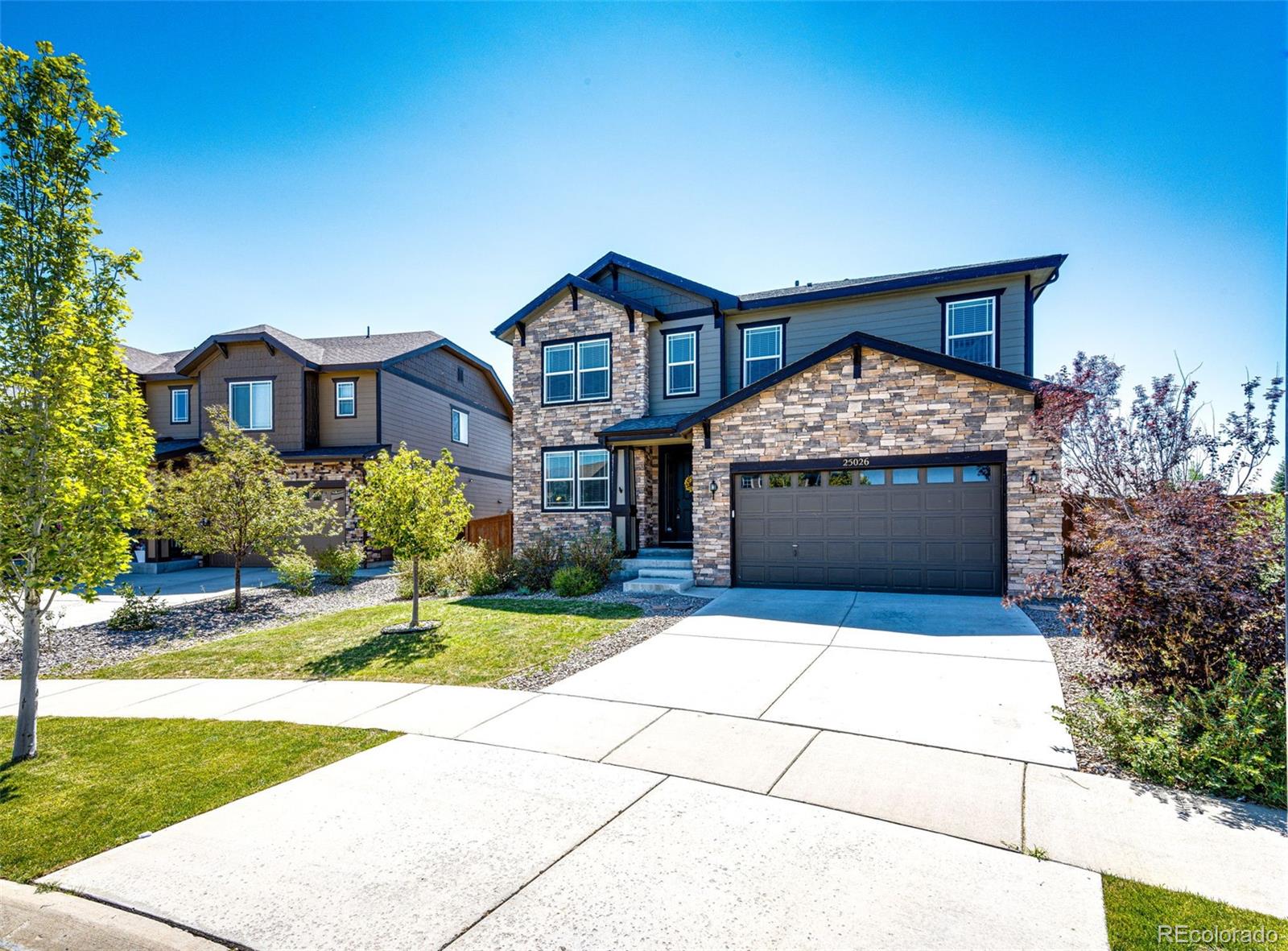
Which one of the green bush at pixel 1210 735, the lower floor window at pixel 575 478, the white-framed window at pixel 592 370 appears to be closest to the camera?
the green bush at pixel 1210 735

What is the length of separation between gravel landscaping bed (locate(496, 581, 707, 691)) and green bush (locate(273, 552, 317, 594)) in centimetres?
464

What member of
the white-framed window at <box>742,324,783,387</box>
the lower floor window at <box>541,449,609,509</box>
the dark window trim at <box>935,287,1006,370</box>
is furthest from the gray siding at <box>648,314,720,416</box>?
the dark window trim at <box>935,287,1006,370</box>

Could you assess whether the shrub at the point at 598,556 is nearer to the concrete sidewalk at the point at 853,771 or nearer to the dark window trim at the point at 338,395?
the concrete sidewalk at the point at 853,771

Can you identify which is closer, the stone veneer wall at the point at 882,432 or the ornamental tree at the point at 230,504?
the stone veneer wall at the point at 882,432

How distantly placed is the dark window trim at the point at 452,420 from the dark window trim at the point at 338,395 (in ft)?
12.6

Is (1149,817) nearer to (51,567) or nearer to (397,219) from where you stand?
(51,567)

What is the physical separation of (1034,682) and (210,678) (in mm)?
9419

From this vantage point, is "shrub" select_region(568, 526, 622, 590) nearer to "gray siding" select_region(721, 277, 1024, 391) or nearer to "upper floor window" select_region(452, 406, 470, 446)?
"gray siding" select_region(721, 277, 1024, 391)

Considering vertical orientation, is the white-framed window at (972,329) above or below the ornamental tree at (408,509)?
above

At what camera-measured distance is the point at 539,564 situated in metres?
13.9

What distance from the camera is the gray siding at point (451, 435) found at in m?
19.8

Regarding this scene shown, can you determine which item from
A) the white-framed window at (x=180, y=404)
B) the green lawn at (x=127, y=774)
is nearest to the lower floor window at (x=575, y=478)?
the green lawn at (x=127, y=774)

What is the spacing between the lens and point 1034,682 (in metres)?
6.32

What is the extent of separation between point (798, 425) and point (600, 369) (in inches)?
224
